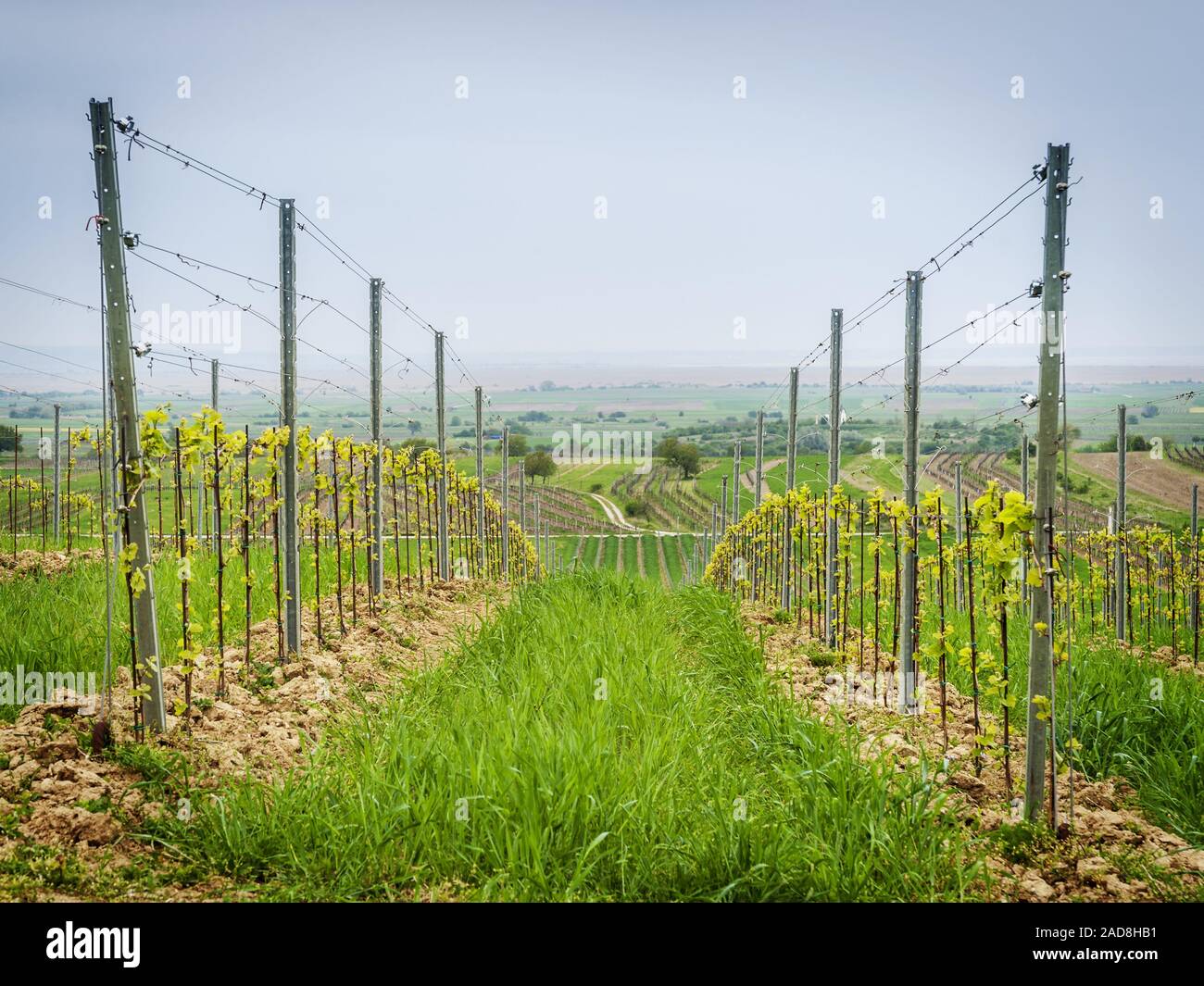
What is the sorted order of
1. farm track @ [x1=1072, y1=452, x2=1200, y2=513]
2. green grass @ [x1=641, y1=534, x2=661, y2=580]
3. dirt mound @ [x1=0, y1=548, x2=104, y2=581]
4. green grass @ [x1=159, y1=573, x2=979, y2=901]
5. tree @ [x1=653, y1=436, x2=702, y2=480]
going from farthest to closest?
tree @ [x1=653, y1=436, x2=702, y2=480]
green grass @ [x1=641, y1=534, x2=661, y2=580]
farm track @ [x1=1072, y1=452, x2=1200, y2=513]
dirt mound @ [x1=0, y1=548, x2=104, y2=581]
green grass @ [x1=159, y1=573, x2=979, y2=901]

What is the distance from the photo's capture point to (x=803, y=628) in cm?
1012

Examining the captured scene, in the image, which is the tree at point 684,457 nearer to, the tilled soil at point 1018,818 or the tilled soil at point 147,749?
the tilled soil at point 147,749

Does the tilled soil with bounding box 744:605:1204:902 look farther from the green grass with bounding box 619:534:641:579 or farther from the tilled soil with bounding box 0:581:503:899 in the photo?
the green grass with bounding box 619:534:641:579

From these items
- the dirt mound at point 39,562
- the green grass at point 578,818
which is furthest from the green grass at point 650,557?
the green grass at point 578,818

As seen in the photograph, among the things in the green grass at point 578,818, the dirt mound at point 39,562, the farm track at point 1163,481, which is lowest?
the green grass at point 578,818

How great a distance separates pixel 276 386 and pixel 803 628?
6.44m

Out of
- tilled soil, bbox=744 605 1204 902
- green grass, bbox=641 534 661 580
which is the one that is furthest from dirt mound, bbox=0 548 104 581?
green grass, bbox=641 534 661 580

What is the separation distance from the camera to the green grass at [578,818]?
11.2ft

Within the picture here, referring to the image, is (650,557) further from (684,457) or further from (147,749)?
(147,749)

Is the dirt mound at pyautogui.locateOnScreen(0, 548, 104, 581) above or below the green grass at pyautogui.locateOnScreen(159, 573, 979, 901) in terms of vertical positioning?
above

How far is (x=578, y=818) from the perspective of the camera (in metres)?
3.66

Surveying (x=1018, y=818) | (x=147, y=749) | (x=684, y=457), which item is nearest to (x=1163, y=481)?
(x=1018, y=818)

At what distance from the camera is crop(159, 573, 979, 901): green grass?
341cm
